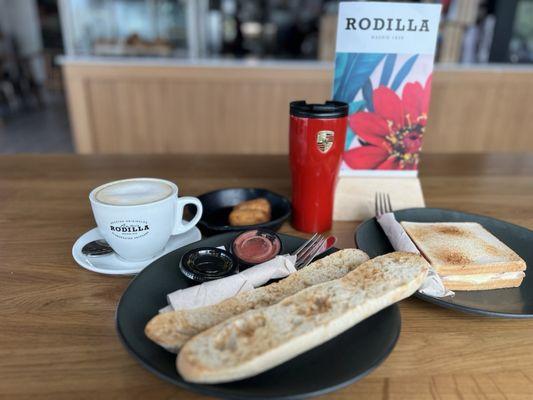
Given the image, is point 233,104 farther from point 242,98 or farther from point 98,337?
point 98,337

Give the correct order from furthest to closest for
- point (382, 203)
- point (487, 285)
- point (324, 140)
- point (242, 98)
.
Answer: point (242, 98) < point (382, 203) < point (324, 140) < point (487, 285)

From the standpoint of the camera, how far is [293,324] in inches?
17.7

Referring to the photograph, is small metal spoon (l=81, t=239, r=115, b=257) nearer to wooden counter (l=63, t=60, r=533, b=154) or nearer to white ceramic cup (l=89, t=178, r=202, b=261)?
white ceramic cup (l=89, t=178, r=202, b=261)

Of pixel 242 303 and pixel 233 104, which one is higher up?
pixel 242 303

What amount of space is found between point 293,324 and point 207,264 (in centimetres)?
21

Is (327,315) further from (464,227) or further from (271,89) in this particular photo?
(271,89)

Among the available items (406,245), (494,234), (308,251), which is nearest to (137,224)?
(308,251)

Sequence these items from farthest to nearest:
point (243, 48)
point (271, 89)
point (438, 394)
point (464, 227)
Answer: point (243, 48) → point (271, 89) → point (464, 227) → point (438, 394)

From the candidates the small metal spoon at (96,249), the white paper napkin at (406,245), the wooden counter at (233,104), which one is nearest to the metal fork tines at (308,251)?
the white paper napkin at (406,245)

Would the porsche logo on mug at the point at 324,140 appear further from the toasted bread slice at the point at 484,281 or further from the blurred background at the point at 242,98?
the blurred background at the point at 242,98

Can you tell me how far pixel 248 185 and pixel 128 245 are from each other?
48 cm

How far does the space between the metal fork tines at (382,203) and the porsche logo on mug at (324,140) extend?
8.3 inches

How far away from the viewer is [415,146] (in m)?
0.89

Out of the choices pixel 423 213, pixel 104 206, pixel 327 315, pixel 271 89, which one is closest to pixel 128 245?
pixel 104 206
